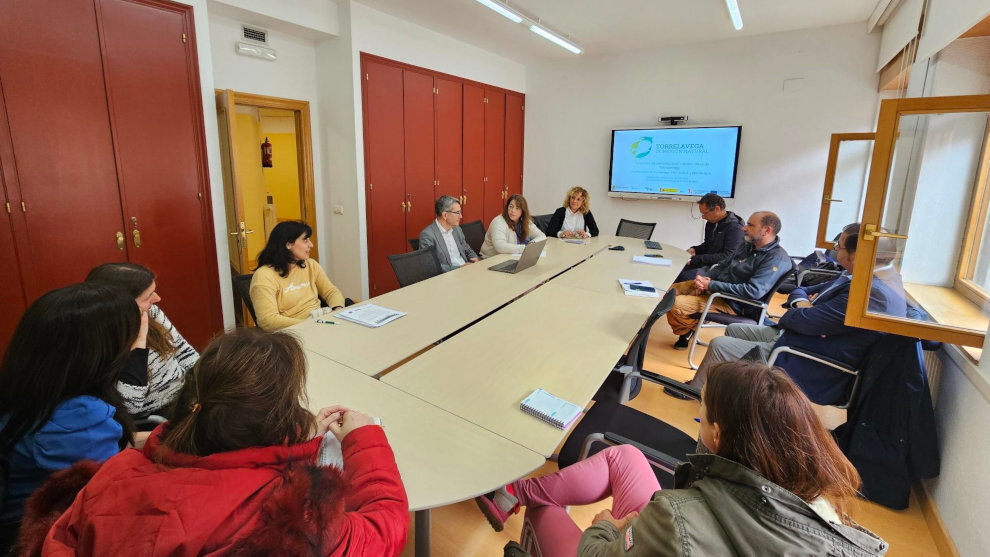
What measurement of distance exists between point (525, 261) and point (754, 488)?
269 centimetres

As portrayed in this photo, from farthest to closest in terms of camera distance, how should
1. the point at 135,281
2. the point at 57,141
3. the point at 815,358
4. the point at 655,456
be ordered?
the point at 57,141
the point at 815,358
the point at 135,281
the point at 655,456

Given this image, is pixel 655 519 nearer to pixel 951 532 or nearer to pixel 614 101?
pixel 951 532

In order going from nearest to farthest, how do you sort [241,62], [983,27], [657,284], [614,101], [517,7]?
[983,27], [657,284], [241,62], [517,7], [614,101]

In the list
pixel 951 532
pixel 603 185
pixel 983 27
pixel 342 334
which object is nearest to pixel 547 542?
pixel 342 334

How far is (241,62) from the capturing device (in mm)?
3996

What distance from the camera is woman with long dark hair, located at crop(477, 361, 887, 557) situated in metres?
0.81

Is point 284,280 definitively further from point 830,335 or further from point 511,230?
point 830,335

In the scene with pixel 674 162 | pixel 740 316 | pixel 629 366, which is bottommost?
pixel 740 316

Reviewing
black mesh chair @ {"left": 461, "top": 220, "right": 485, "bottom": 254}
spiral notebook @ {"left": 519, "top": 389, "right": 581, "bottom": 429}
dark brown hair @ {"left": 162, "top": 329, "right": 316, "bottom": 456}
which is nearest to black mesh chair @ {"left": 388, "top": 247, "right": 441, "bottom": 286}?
black mesh chair @ {"left": 461, "top": 220, "right": 485, "bottom": 254}

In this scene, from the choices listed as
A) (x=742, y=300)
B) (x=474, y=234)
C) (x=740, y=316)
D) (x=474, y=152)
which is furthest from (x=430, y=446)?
(x=474, y=152)

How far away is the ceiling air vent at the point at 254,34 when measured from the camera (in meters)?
3.96

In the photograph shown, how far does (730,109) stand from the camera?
570 centimetres

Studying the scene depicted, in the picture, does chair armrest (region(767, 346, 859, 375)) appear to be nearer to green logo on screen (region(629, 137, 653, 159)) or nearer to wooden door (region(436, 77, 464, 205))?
wooden door (region(436, 77, 464, 205))

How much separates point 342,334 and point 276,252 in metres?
0.82
